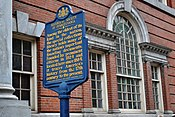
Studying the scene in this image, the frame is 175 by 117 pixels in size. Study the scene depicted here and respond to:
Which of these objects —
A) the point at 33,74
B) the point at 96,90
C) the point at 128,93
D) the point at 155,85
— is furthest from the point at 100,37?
the point at 155,85

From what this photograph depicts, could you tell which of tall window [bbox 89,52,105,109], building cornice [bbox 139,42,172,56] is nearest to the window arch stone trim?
building cornice [bbox 139,42,172,56]

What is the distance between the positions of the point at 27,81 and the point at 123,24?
6224 mm

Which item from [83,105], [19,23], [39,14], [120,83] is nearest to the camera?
[19,23]

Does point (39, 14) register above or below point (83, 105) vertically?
above

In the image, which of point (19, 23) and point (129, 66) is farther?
point (129, 66)

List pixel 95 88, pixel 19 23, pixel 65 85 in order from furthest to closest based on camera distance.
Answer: pixel 95 88 < pixel 19 23 < pixel 65 85

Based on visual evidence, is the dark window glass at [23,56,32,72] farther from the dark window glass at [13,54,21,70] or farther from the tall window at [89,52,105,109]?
the tall window at [89,52,105,109]

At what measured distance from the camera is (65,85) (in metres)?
6.29

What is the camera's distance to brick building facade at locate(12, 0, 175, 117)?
379 inches

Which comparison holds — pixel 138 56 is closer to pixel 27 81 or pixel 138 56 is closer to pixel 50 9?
pixel 50 9

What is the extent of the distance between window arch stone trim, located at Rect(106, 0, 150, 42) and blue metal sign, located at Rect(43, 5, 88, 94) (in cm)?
619

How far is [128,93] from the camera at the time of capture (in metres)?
13.6

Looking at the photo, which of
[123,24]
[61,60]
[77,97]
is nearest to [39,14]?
[77,97]

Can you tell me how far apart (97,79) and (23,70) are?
11.5 ft
